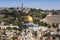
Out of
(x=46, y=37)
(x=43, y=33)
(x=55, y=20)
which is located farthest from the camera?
(x=55, y=20)

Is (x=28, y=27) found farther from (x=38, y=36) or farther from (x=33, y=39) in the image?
(x=33, y=39)

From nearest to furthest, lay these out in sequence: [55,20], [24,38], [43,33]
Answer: [24,38] < [43,33] < [55,20]

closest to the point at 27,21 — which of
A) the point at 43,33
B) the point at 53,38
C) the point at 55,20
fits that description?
the point at 43,33

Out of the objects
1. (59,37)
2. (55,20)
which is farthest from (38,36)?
(55,20)

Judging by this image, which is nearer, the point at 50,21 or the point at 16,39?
the point at 16,39

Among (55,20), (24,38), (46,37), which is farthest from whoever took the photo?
(55,20)

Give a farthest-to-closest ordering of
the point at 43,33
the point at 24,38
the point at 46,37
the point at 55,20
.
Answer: the point at 55,20, the point at 43,33, the point at 46,37, the point at 24,38

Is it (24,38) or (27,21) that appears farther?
(27,21)

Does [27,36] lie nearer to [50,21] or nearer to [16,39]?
[16,39]
